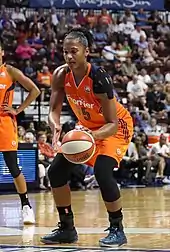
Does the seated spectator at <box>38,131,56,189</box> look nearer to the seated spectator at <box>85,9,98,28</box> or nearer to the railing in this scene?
the railing

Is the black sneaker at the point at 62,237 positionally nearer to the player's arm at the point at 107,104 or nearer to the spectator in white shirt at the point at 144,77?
the player's arm at the point at 107,104

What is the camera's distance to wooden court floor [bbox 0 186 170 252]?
5.87 meters

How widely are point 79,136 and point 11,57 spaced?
14.0 m

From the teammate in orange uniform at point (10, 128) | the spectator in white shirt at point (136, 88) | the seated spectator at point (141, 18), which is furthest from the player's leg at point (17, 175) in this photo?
the seated spectator at point (141, 18)

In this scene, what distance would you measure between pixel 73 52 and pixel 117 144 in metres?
0.88

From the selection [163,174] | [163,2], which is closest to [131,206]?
[163,174]

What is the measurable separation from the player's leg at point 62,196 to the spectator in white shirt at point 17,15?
15.2 metres

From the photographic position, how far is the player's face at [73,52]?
5926 millimetres

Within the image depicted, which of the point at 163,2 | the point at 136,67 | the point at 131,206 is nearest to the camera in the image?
the point at 131,206

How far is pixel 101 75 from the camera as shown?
5.98 m

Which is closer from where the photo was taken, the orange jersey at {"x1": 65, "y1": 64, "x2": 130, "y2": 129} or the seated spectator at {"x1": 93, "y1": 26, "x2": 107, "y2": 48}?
the orange jersey at {"x1": 65, "y1": 64, "x2": 130, "y2": 129}

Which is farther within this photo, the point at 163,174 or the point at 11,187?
the point at 163,174

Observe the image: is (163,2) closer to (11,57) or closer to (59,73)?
(11,57)

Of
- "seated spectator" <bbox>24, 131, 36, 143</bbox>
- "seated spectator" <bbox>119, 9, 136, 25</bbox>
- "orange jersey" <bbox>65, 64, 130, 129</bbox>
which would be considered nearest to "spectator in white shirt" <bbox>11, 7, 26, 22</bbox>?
"seated spectator" <bbox>119, 9, 136, 25</bbox>
